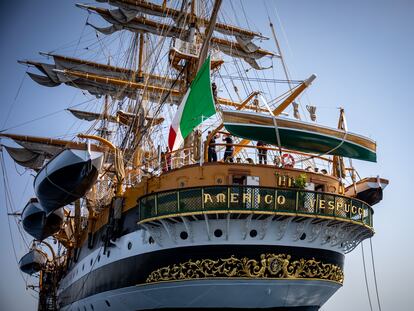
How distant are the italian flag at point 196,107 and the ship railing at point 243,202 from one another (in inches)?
98.9

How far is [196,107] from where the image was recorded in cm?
1442

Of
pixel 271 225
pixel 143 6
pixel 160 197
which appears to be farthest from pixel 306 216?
pixel 143 6

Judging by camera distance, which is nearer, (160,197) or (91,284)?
(160,197)

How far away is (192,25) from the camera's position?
79.8 feet

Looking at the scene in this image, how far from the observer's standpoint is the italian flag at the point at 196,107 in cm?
1386

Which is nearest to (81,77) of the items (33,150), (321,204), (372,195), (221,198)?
(33,150)

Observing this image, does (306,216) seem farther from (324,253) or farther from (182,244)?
(182,244)

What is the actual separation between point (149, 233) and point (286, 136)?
5.15 meters

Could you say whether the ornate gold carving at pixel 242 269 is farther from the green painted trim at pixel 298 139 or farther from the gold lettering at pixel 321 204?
the green painted trim at pixel 298 139

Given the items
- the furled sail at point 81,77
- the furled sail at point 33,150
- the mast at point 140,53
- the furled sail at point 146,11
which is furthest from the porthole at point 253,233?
the mast at point 140,53

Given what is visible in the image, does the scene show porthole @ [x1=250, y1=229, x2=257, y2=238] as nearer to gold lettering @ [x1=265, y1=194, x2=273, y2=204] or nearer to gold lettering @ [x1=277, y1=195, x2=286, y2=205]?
gold lettering @ [x1=265, y1=194, x2=273, y2=204]

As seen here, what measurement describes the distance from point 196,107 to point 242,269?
5140 millimetres

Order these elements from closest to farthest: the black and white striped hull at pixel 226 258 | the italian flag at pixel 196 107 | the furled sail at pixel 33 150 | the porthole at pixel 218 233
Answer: the black and white striped hull at pixel 226 258, the porthole at pixel 218 233, the italian flag at pixel 196 107, the furled sail at pixel 33 150

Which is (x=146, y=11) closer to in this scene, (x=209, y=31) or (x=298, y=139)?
(x=209, y=31)
